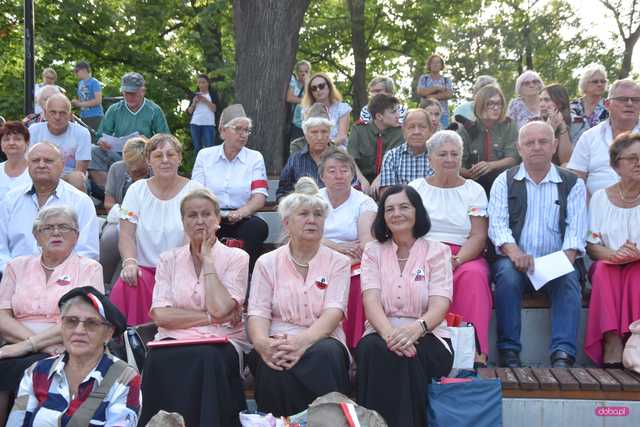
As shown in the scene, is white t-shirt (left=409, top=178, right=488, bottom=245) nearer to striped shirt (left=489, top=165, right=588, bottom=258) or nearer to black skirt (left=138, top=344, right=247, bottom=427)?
striped shirt (left=489, top=165, right=588, bottom=258)

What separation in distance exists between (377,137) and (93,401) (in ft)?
15.5

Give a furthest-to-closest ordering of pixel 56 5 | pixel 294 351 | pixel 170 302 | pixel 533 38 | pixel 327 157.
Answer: pixel 533 38
pixel 56 5
pixel 327 157
pixel 170 302
pixel 294 351

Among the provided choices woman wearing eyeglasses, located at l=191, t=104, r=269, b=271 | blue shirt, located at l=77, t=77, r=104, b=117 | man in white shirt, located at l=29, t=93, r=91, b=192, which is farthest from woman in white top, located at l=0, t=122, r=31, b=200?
blue shirt, located at l=77, t=77, r=104, b=117

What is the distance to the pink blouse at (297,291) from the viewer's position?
5.00 metres

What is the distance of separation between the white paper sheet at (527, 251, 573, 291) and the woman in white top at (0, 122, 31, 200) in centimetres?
410

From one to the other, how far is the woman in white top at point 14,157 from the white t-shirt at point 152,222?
1250 mm

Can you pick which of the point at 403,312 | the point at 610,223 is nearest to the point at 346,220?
the point at 403,312

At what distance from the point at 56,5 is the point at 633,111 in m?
13.8

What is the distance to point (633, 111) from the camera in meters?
6.75

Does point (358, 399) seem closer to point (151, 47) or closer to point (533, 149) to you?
point (533, 149)

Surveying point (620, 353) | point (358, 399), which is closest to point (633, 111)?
point (620, 353)

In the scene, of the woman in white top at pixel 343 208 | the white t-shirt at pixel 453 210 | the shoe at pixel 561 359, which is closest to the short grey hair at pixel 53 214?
the woman in white top at pixel 343 208

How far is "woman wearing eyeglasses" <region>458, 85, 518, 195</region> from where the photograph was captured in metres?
7.54

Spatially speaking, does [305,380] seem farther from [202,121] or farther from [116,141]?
[202,121]
